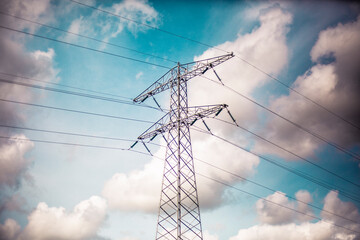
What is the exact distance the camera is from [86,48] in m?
15.8

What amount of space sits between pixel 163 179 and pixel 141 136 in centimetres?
441

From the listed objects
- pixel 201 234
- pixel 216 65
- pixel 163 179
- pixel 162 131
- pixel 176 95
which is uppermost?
pixel 216 65

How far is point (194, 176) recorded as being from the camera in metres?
14.7

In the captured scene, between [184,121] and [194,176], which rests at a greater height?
[184,121]

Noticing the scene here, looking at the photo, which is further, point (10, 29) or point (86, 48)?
point (86, 48)

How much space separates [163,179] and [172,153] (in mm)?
1946

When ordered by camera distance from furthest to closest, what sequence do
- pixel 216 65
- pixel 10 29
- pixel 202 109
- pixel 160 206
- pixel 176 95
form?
pixel 176 95
pixel 216 65
pixel 202 109
pixel 160 206
pixel 10 29

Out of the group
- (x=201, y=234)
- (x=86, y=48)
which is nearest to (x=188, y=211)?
(x=201, y=234)

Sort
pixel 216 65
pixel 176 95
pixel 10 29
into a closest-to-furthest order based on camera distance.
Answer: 1. pixel 10 29
2. pixel 216 65
3. pixel 176 95

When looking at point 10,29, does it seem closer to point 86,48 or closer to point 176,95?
point 86,48

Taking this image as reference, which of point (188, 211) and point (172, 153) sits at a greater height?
point (172, 153)

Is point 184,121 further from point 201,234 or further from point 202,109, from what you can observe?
point 201,234

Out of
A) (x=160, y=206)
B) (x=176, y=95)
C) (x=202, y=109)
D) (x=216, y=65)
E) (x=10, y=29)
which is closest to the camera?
(x=10, y=29)

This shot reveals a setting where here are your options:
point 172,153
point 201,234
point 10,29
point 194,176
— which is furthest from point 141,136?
point 10,29
